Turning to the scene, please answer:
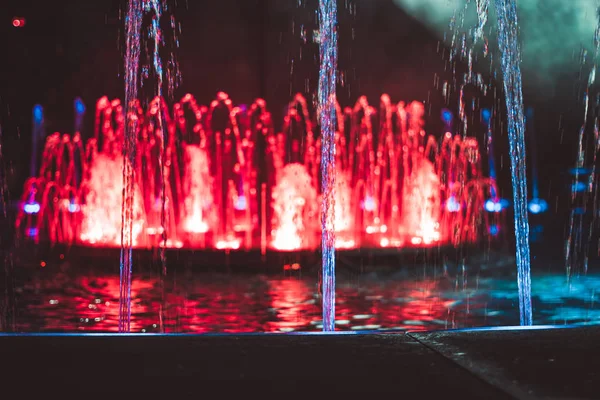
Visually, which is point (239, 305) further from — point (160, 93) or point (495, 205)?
point (495, 205)

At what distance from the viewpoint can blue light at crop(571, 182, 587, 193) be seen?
41.6 metres

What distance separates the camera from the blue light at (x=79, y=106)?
28.6 meters

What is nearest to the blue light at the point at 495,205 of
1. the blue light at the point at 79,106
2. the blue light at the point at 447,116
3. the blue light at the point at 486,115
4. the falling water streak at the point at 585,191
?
the falling water streak at the point at 585,191

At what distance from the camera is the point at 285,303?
8508 mm

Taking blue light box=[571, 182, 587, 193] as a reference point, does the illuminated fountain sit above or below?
below

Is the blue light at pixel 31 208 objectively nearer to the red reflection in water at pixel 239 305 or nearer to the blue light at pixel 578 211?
the red reflection in water at pixel 239 305

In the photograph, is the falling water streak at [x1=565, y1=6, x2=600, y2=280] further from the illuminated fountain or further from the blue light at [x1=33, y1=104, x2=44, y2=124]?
the blue light at [x1=33, y1=104, x2=44, y2=124]

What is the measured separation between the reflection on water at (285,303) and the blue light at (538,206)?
27899mm

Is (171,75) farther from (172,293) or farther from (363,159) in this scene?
(172,293)

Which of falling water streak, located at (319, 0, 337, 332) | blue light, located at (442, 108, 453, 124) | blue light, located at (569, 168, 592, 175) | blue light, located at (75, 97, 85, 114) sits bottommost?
falling water streak, located at (319, 0, 337, 332)

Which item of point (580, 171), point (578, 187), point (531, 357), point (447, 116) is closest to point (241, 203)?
point (447, 116)

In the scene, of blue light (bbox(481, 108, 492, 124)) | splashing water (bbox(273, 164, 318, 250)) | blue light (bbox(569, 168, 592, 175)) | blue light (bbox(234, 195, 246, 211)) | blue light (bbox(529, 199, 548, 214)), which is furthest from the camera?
blue light (bbox(569, 168, 592, 175))

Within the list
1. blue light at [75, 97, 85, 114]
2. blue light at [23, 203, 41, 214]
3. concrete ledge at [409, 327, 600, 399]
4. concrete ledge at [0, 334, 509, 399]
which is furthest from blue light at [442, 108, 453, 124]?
concrete ledge at [0, 334, 509, 399]

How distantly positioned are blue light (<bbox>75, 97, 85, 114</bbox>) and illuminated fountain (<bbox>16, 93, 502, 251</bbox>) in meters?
1.59
